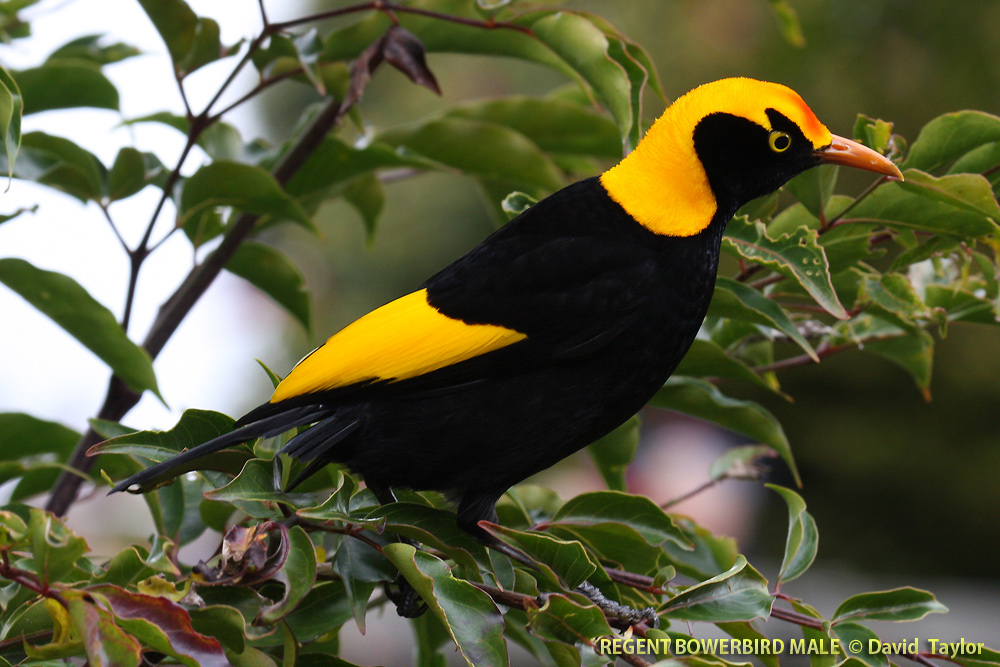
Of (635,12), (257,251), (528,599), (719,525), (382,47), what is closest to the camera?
(528,599)

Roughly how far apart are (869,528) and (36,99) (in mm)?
7794

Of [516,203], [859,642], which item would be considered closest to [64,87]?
[516,203]

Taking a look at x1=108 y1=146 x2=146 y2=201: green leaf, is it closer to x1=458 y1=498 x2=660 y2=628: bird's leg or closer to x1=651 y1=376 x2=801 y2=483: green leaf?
x1=458 y1=498 x2=660 y2=628: bird's leg

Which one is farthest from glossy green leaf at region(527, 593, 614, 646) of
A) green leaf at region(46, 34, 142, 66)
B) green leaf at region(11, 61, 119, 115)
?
green leaf at region(46, 34, 142, 66)

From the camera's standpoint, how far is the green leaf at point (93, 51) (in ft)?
Answer: 5.52

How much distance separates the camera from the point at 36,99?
1.46 meters

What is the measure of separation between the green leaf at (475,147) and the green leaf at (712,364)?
48cm

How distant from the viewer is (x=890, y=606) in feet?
3.68

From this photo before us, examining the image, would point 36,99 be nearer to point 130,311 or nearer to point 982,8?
point 130,311

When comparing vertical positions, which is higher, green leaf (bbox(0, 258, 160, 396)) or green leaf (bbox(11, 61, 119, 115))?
green leaf (bbox(11, 61, 119, 115))

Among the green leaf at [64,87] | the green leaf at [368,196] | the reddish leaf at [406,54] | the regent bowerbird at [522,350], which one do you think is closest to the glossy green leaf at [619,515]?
the regent bowerbird at [522,350]

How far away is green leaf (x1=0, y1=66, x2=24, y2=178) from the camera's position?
0.89 metres

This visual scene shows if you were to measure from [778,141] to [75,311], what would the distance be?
1066 mm

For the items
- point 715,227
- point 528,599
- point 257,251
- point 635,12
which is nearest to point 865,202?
point 715,227
